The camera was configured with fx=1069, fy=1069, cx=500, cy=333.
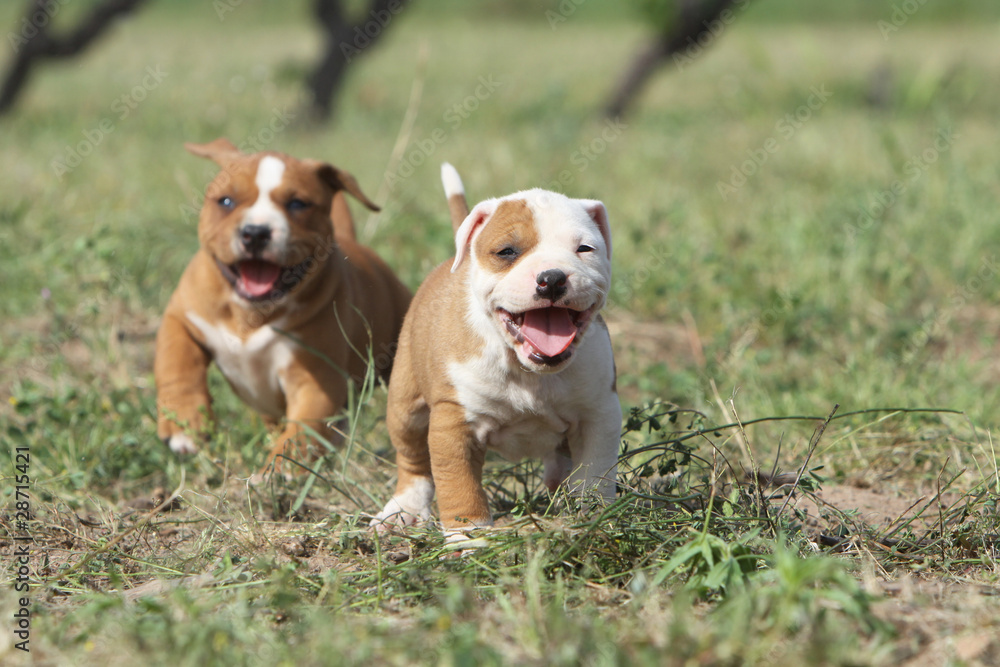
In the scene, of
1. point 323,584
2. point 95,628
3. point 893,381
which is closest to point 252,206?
point 323,584

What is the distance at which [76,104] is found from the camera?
44.7 feet

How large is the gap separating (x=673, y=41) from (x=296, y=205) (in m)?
10.1

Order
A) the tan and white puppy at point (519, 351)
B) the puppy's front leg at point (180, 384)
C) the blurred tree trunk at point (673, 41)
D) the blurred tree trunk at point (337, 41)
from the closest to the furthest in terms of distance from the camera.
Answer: the tan and white puppy at point (519, 351) → the puppy's front leg at point (180, 384) → the blurred tree trunk at point (673, 41) → the blurred tree trunk at point (337, 41)

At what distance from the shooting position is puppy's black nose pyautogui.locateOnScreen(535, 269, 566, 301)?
2682 mm

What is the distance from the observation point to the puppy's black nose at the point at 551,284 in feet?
8.80

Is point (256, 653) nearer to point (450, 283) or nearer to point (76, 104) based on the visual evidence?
point (450, 283)

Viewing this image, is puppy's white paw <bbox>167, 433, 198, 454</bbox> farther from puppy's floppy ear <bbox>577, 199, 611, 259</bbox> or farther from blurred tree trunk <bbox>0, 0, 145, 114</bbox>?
blurred tree trunk <bbox>0, 0, 145, 114</bbox>

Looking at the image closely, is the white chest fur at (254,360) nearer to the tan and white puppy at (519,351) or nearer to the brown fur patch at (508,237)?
the tan and white puppy at (519,351)

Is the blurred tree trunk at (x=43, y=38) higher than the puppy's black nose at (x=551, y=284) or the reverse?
the reverse

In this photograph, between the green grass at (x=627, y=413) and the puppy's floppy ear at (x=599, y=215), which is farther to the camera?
the puppy's floppy ear at (x=599, y=215)

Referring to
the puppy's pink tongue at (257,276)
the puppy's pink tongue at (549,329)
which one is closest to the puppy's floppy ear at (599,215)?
the puppy's pink tongue at (549,329)

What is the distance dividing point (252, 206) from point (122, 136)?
23.5 feet

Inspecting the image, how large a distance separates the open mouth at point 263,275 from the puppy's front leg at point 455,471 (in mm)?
1224

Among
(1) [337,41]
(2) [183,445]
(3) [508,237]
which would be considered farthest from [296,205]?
(1) [337,41]
